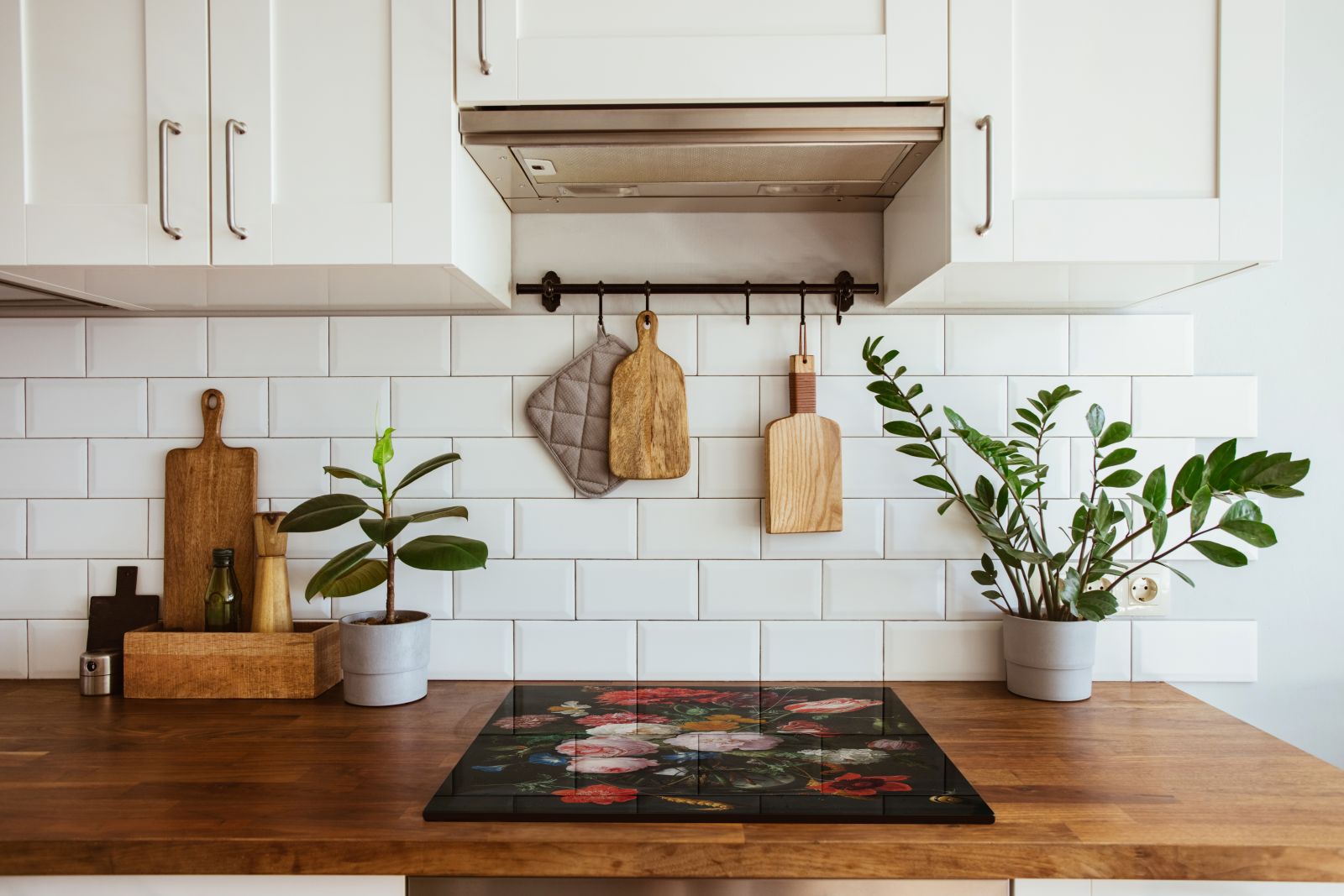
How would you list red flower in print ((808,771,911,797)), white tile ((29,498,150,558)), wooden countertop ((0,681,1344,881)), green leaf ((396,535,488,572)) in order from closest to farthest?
wooden countertop ((0,681,1344,881))
red flower in print ((808,771,911,797))
green leaf ((396,535,488,572))
white tile ((29,498,150,558))

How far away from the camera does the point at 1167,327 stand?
1.50 m

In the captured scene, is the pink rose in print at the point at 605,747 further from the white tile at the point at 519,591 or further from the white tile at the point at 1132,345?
the white tile at the point at 1132,345

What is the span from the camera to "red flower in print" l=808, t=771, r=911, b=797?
3.22ft

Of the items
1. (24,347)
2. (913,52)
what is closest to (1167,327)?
(913,52)

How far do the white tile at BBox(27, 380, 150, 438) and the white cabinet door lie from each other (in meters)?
0.42

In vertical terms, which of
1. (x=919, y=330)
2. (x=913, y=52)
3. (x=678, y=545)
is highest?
(x=913, y=52)

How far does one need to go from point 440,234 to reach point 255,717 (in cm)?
78

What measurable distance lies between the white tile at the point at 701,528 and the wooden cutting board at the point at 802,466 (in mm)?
49

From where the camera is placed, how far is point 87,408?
1523 millimetres

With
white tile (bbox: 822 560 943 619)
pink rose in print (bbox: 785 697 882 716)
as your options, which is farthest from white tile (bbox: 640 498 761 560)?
pink rose in print (bbox: 785 697 882 716)

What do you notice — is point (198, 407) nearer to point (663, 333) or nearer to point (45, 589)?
point (45, 589)

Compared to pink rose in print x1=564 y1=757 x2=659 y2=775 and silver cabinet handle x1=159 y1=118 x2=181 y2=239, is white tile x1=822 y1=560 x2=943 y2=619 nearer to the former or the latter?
pink rose in print x1=564 y1=757 x2=659 y2=775

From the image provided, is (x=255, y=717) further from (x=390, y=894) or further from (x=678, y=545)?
(x=678, y=545)

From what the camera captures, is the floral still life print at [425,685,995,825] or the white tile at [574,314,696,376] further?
the white tile at [574,314,696,376]
